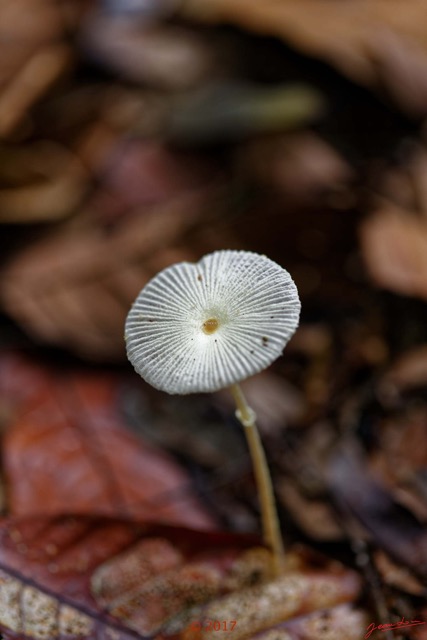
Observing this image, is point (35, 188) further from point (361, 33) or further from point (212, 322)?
point (212, 322)

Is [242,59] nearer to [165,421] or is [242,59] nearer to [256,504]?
[165,421]

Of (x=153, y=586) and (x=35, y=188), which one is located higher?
(x=35, y=188)

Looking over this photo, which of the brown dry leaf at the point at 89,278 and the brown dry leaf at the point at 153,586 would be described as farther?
the brown dry leaf at the point at 89,278

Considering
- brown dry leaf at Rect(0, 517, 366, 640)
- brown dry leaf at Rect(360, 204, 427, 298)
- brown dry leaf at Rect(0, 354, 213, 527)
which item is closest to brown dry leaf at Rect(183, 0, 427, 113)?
brown dry leaf at Rect(360, 204, 427, 298)

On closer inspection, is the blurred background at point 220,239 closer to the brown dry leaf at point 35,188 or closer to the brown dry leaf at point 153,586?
the brown dry leaf at point 35,188

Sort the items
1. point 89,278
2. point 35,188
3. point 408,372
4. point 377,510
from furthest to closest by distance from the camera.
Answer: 1. point 35,188
2. point 89,278
3. point 408,372
4. point 377,510

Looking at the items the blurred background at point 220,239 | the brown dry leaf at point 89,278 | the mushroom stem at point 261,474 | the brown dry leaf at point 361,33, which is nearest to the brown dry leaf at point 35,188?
the blurred background at point 220,239

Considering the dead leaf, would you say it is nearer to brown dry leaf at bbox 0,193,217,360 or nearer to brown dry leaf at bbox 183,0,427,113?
brown dry leaf at bbox 0,193,217,360

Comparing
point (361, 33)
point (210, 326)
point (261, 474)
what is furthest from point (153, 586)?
point (361, 33)
